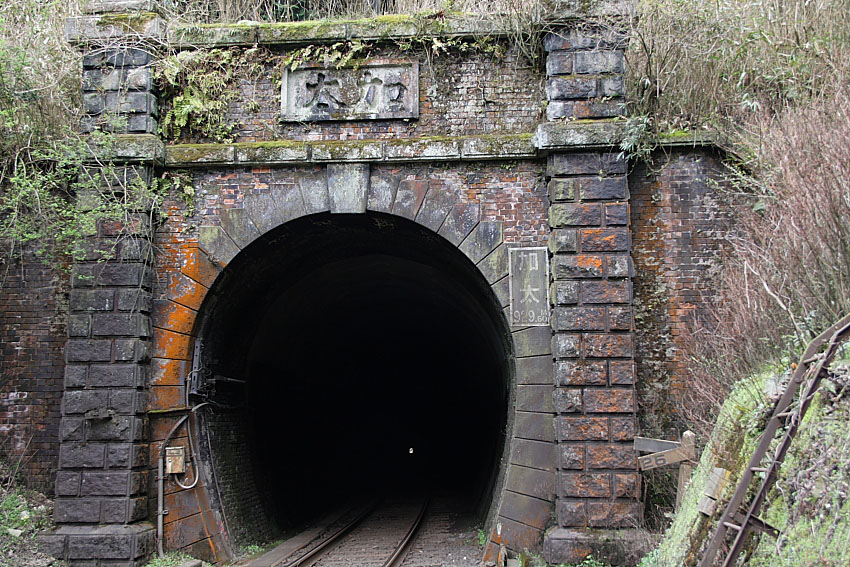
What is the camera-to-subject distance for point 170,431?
28.6 feet

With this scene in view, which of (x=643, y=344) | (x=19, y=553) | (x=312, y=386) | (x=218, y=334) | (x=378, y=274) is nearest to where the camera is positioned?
(x=19, y=553)

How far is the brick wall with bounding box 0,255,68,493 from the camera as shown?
905 centimetres

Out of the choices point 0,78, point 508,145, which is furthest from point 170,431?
point 508,145

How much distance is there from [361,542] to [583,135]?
696 cm

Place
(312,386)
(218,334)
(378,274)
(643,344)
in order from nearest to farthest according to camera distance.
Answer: (643,344), (218,334), (378,274), (312,386)

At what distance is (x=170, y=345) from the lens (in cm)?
884

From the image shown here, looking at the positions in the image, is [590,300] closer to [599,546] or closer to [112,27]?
[599,546]

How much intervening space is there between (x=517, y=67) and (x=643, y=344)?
3578mm

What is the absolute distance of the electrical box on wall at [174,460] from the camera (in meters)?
8.61

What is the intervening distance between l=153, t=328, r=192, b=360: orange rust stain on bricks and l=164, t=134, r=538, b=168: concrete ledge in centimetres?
202

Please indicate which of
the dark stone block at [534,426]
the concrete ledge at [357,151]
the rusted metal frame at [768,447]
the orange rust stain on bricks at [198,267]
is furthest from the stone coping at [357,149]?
the rusted metal frame at [768,447]

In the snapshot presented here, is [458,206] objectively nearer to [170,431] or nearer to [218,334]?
[218,334]

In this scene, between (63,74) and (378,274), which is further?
(378,274)

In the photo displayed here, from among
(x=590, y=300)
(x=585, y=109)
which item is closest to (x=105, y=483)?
(x=590, y=300)
